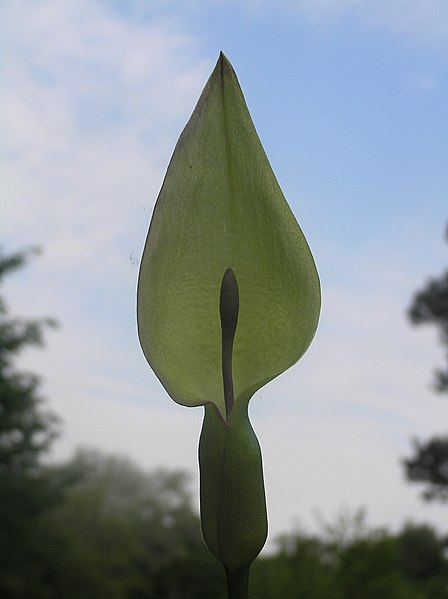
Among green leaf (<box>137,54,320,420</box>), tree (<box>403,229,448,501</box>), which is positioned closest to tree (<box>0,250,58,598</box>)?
tree (<box>403,229,448,501</box>)

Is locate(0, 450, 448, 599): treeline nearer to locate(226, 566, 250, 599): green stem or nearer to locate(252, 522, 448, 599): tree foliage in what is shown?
locate(252, 522, 448, 599): tree foliage

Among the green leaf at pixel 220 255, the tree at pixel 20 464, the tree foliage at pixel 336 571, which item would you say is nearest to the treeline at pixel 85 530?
the tree at pixel 20 464

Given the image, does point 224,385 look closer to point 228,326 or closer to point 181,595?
point 228,326

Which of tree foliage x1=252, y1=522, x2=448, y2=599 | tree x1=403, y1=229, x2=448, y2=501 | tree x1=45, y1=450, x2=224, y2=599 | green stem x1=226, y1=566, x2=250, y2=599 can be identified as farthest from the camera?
tree x1=403, y1=229, x2=448, y2=501

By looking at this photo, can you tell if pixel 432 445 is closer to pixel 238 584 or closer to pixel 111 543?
pixel 111 543

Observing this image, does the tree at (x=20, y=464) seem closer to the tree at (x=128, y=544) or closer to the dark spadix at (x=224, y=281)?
the tree at (x=128, y=544)
